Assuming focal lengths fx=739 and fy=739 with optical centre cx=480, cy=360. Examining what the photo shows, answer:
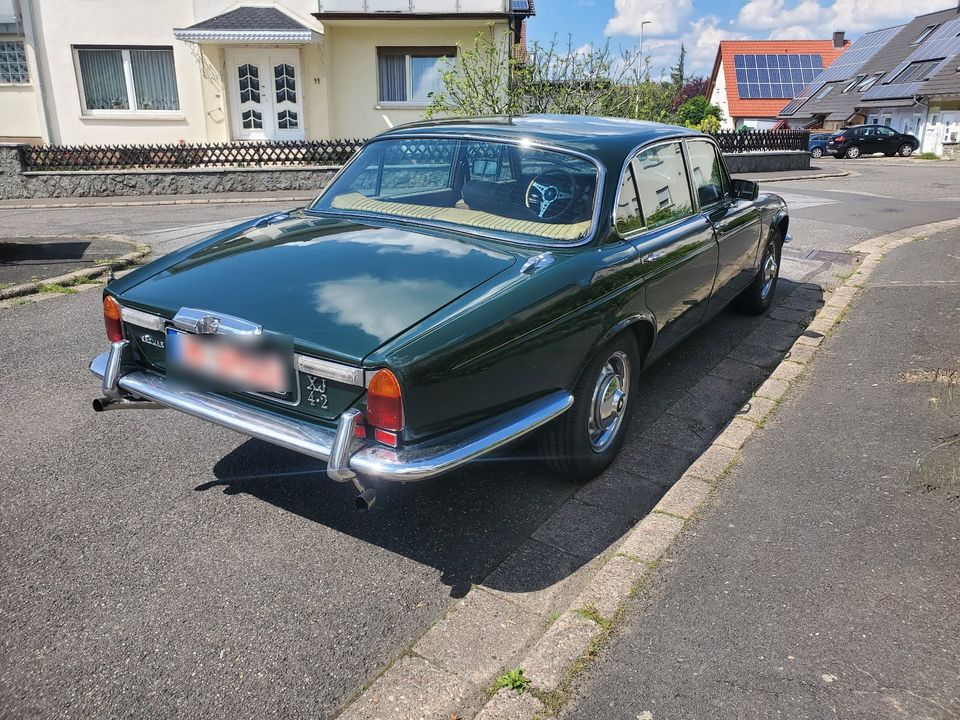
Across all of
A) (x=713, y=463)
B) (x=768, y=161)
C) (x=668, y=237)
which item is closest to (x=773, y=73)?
(x=768, y=161)

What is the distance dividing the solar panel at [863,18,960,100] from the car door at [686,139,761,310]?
38992 mm

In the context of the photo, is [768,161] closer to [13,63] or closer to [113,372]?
[13,63]

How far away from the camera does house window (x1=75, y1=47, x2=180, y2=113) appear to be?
18781 millimetres

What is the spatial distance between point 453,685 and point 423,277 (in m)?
1.55

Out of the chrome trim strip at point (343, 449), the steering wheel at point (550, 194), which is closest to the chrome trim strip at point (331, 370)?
the chrome trim strip at point (343, 449)

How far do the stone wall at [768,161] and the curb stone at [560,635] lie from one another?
56.7 ft

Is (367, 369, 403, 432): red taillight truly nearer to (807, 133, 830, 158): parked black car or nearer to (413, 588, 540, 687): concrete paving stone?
(413, 588, 540, 687): concrete paving stone

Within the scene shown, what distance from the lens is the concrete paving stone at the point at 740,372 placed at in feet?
16.9

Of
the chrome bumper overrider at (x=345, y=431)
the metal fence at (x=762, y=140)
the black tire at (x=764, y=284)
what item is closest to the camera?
the chrome bumper overrider at (x=345, y=431)

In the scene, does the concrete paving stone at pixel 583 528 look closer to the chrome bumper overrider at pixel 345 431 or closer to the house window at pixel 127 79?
the chrome bumper overrider at pixel 345 431

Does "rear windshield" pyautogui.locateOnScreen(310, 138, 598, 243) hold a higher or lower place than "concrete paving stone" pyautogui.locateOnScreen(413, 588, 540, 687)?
higher

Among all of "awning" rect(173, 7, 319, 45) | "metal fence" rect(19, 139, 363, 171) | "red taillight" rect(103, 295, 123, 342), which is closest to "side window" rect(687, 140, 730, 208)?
"red taillight" rect(103, 295, 123, 342)

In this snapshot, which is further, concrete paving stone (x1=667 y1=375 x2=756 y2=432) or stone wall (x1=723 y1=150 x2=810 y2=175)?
stone wall (x1=723 y1=150 x2=810 y2=175)

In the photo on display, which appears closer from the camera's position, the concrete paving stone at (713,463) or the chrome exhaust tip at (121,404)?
the chrome exhaust tip at (121,404)
